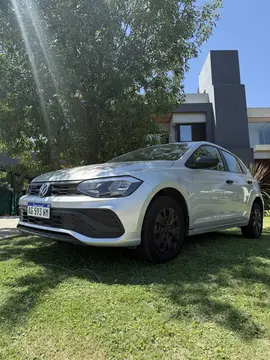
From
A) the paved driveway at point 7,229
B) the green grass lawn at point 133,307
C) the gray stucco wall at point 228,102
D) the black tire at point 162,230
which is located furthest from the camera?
the gray stucco wall at point 228,102

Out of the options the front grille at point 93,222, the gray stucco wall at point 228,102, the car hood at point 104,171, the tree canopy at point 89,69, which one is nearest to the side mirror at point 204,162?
the car hood at point 104,171

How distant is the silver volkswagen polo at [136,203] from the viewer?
3.10 m

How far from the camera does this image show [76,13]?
5.25 m

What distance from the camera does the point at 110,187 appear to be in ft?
10.4

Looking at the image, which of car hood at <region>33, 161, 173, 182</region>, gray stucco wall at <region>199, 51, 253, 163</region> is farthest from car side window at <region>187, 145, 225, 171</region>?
gray stucco wall at <region>199, 51, 253, 163</region>

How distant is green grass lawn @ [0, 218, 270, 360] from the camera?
1.90 meters

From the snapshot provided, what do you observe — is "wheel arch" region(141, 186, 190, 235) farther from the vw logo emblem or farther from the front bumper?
the vw logo emblem

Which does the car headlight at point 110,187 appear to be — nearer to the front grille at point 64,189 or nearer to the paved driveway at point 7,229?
the front grille at point 64,189

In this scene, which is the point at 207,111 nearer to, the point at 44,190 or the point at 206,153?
the point at 206,153

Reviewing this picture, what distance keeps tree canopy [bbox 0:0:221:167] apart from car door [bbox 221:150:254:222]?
2015 mm

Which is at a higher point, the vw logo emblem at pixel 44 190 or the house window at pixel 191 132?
the house window at pixel 191 132

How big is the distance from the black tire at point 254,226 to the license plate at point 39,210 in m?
3.32

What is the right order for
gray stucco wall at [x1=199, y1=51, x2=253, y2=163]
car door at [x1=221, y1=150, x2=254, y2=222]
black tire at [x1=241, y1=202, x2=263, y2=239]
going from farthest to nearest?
1. gray stucco wall at [x1=199, y1=51, x2=253, y2=163]
2. black tire at [x1=241, y1=202, x2=263, y2=239]
3. car door at [x1=221, y1=150, x2=254, y2=222]

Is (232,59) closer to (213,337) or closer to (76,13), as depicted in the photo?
(76,13)
